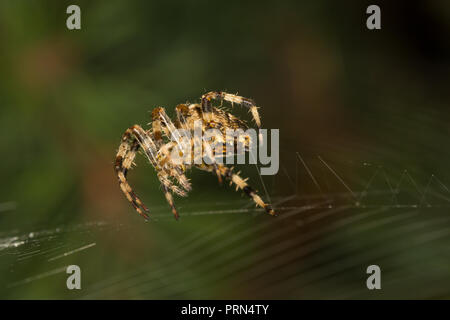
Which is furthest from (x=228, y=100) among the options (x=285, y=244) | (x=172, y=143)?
(x=285, y=244)

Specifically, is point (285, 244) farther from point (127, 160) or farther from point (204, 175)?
point (127, 160)

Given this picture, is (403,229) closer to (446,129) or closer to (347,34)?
(446,129)

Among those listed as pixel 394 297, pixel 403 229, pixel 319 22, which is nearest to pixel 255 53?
pixel 319 22

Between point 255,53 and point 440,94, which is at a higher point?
point 255,53

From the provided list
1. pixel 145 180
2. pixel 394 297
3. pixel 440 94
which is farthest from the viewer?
pixel 440 94

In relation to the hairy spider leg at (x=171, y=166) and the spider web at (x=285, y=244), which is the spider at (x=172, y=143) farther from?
the spider web at (x=285, y=244)
